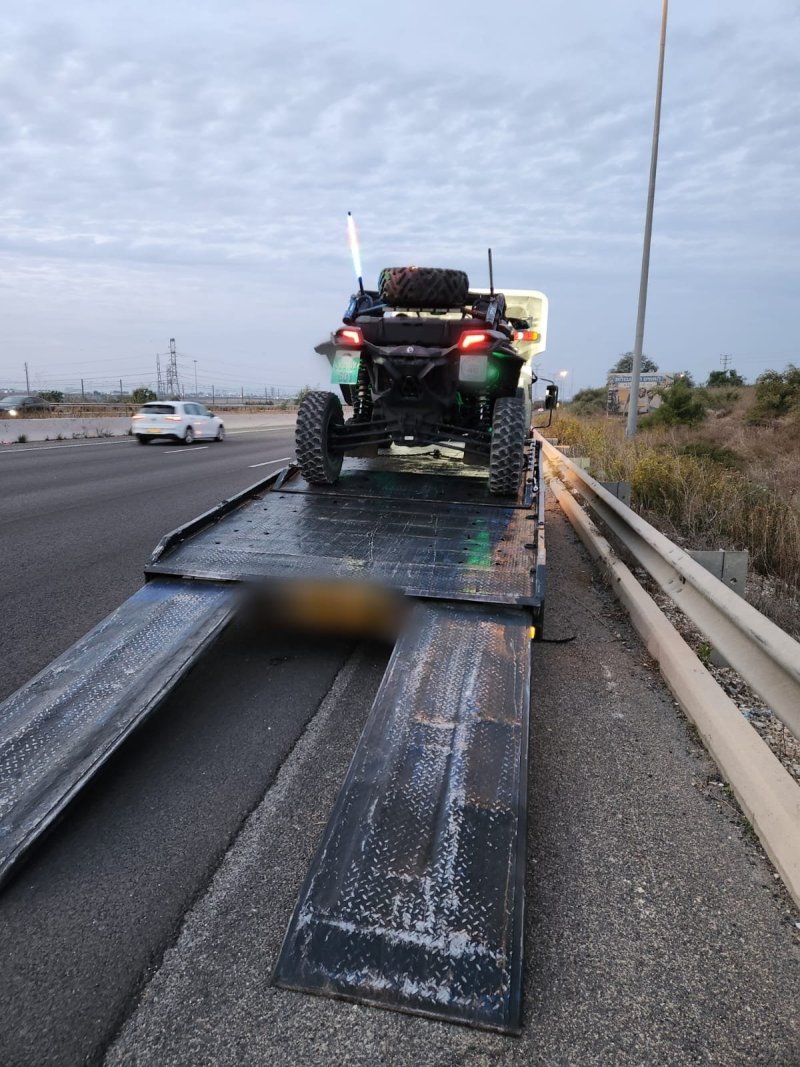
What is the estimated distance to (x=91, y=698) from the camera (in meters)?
3.16

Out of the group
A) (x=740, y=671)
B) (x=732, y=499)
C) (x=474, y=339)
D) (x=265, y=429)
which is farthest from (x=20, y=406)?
(x=740, y=671)

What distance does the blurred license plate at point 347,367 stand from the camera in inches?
251

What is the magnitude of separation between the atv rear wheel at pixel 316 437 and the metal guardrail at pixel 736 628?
291cm

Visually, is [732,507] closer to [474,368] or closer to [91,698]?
[474,368]

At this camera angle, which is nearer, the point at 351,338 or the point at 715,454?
the point at 351,338

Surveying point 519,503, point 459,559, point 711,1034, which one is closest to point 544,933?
point 711,1034

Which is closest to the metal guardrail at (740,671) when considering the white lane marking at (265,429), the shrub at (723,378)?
the white lane marking at (265,429)

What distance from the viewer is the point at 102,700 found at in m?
3.14

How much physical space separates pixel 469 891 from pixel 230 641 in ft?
8.96

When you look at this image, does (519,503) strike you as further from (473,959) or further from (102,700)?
(473,959)

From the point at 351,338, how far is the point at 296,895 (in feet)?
16.6

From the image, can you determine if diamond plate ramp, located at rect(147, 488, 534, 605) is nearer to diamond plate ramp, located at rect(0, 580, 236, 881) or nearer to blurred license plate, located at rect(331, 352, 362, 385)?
diamond plate ramp, located at rect(0, 580, 236, 881)

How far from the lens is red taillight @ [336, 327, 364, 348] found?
6355mm

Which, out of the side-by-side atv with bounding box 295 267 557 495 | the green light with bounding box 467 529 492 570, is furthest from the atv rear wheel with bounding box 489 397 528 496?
the green light with bounding box 467 529 492 570
